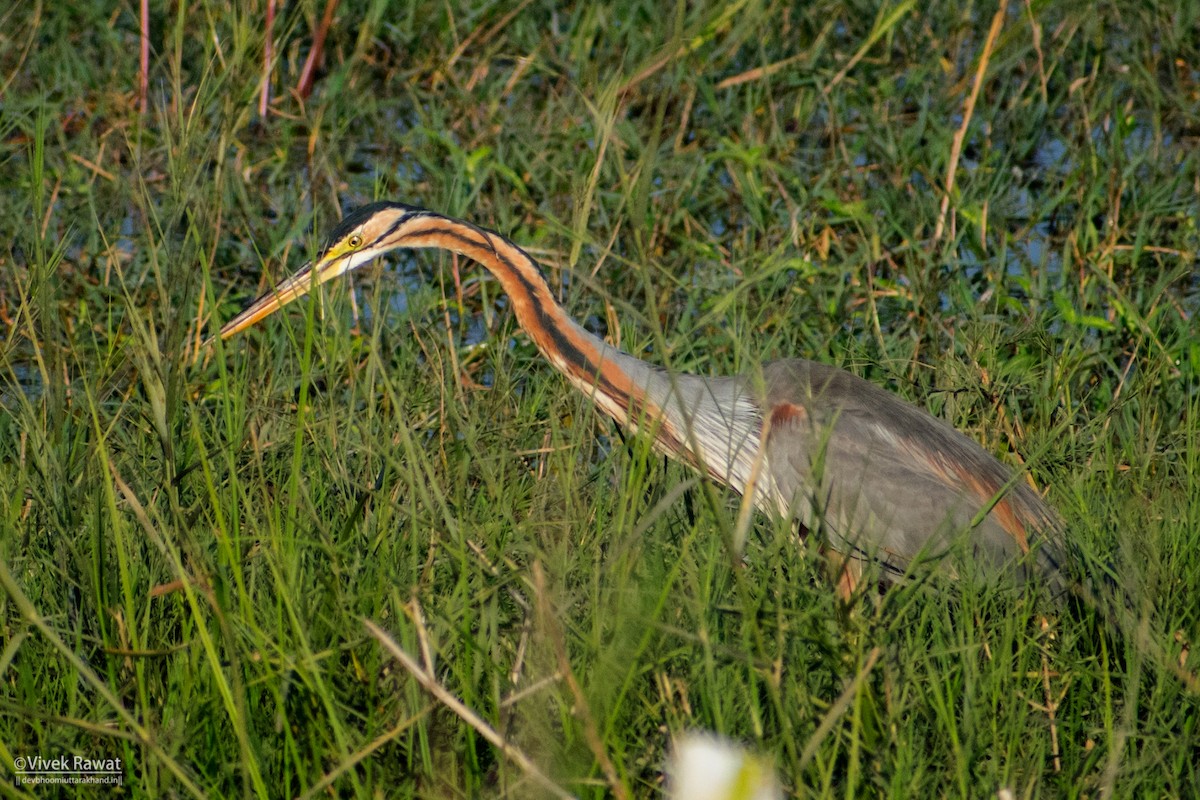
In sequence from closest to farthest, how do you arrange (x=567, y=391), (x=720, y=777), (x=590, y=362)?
1. (x=720, y=777)
2. (x=590, y=362)
3. (x=567, y=391)

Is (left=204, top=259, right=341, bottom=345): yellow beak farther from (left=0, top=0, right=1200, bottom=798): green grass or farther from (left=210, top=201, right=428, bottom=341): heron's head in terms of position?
(left=0, top=0, right=1200, bottom=798): green grass

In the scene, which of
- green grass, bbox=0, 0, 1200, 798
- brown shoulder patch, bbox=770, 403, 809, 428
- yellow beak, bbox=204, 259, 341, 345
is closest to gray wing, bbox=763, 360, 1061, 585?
brown shoulder patch, bbox=770, 403, 809, 428

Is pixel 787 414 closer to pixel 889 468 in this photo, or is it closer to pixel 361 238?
pixel 889 468

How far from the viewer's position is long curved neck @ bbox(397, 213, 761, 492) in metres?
3.43

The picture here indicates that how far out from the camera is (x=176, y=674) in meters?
2.36

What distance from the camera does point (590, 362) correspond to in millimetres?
3426

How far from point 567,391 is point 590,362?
350 mm

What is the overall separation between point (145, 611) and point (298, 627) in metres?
0.49

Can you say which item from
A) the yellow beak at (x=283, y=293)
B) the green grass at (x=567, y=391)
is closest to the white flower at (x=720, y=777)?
the green grass at (x=567, y=391)

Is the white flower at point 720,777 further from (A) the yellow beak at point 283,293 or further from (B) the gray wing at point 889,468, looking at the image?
(A) the yellow beak at point 283,293

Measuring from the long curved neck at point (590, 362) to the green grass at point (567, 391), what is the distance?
0.11 metres

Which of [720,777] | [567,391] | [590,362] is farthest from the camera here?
[567,391]

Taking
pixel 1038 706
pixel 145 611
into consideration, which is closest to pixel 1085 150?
pixel 1038 706

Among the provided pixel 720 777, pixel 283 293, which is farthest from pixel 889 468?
pixel 720 777
